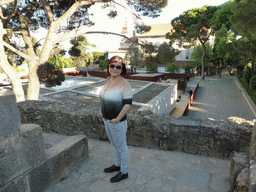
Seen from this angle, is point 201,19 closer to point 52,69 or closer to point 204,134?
point 52,69

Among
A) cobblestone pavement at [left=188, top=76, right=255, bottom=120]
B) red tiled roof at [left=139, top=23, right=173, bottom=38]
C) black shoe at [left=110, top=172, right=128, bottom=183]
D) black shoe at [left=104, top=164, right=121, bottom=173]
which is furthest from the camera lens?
red tiled roof at [left=139, top=23, right=173, bottom=38]

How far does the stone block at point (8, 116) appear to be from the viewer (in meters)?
1.75

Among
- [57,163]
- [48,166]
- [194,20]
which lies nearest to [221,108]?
[57,163]

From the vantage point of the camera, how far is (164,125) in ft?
10.2

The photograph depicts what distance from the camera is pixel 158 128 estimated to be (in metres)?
3.14

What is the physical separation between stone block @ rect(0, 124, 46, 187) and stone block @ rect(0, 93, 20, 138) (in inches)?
2.5

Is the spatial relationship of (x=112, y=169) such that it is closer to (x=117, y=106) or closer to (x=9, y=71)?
(x=117, y=106)

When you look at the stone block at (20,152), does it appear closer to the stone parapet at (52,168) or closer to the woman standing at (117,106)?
the stone parapet at (52,168)

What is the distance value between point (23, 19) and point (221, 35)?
918 inches

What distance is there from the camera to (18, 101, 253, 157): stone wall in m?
2.78

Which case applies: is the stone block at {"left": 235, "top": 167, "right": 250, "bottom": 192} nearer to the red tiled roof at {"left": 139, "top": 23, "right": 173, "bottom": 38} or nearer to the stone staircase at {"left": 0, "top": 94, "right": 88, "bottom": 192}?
the stone staircase at {"left": 0, "top": 94, "right": 88, "bottom": 192}

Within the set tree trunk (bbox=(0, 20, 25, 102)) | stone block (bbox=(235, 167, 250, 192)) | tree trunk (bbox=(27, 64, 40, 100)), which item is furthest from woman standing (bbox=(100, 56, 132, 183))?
tree trunk (bbox=(27, 64, 40, 100))

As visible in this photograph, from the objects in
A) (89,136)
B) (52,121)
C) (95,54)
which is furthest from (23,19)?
(95,54)

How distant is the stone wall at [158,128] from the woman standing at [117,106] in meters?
1.03
